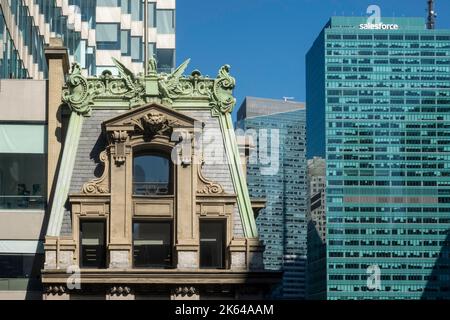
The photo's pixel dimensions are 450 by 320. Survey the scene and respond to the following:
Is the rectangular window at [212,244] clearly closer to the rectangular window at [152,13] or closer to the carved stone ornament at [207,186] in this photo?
the carved stone ornament at [207,186]

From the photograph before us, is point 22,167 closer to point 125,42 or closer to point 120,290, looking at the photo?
point 120,290

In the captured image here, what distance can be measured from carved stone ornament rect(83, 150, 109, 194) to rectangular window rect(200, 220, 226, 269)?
3.65m

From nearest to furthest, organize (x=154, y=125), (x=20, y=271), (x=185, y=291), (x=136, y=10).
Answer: (x=185, y=291), (x=154, y=125), (x=20, y=271), (x=136, y=10)

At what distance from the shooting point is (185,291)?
121 feet

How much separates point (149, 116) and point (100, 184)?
297 centimetres

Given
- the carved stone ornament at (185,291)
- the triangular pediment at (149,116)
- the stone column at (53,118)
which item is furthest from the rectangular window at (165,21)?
the carved stone ornament at (185,291)

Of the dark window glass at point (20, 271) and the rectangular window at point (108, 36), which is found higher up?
the rectangular window at point (108, 36)

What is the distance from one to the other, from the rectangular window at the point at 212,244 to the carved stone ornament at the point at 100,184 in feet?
12.0

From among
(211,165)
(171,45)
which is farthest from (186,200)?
(171,45)

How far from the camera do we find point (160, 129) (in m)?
38.5

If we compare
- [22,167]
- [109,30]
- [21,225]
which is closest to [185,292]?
[21,225]

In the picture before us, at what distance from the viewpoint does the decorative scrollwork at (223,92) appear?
3978 centimetres

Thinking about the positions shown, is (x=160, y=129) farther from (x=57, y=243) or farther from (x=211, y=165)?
(x=57, y=243)

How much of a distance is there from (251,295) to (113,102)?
8.86 metres
